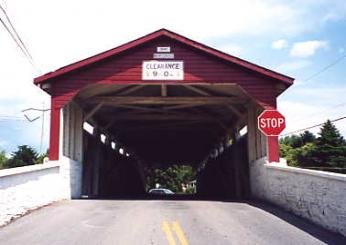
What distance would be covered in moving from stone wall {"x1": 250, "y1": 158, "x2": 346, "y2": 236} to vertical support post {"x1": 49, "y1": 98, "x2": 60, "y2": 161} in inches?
274

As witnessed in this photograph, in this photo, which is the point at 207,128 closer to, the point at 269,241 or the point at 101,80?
the point at 101,80

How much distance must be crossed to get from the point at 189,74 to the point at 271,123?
3.33 meters

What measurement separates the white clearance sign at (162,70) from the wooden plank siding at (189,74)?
155mm

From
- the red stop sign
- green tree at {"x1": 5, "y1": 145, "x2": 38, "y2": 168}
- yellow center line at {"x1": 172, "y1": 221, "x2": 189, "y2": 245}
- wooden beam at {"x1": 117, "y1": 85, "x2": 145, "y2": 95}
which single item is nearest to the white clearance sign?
wooden beam at {"x1": 117, "y1": 85, "x2": 145, "y2": 95}

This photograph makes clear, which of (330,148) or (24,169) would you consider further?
(330,148)

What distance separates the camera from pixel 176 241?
775cm

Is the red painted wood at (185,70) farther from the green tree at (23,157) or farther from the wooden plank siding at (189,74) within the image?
the green tree at (23,157)

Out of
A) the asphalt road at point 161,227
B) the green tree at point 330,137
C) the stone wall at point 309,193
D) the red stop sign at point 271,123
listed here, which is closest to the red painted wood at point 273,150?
the stone wall at point 309,193

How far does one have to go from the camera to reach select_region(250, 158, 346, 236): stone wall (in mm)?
8734

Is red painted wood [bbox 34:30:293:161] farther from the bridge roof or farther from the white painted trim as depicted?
the white painted trim

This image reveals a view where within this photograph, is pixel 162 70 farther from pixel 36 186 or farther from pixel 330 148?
pixel 330 148

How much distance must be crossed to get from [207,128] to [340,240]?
20.8 metres

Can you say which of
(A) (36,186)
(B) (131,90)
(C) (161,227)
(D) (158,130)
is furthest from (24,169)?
(D) (158,130)

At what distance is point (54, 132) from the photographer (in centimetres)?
1525
